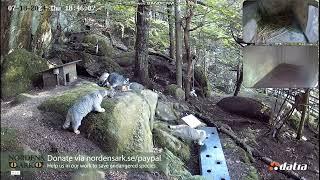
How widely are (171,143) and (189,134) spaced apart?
595 millimetres

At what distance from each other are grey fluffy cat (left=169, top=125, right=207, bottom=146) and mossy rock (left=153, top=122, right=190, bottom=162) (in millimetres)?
172

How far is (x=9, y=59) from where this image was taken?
6312 millimetres

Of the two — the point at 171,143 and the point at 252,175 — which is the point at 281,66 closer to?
the point at 171,143

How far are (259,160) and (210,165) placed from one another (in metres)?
1.86

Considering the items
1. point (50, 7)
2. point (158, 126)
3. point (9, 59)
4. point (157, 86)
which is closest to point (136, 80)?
point (157, 86)

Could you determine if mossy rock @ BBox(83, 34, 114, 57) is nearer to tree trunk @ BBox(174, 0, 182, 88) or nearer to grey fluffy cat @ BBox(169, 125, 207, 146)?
tree trunk @ BBox(174, 0, 182, 88)

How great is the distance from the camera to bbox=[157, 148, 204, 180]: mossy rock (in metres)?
5.63

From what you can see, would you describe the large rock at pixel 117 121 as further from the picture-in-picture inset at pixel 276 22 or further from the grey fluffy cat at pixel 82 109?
the picture-in-picture inset at pixel 276 22

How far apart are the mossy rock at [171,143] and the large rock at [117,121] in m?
0.41

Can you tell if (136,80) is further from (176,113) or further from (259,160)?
(259,160)

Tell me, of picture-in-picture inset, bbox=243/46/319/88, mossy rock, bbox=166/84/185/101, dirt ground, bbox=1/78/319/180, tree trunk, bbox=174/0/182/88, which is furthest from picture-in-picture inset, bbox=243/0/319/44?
mossy rock, bbox=166/84/185/101

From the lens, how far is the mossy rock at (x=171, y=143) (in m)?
6.54

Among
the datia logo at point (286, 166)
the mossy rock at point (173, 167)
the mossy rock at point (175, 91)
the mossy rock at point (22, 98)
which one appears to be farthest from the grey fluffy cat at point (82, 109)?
the mossy rock at point (175, 91)

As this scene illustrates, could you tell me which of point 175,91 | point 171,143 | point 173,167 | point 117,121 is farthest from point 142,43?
point 173,167
